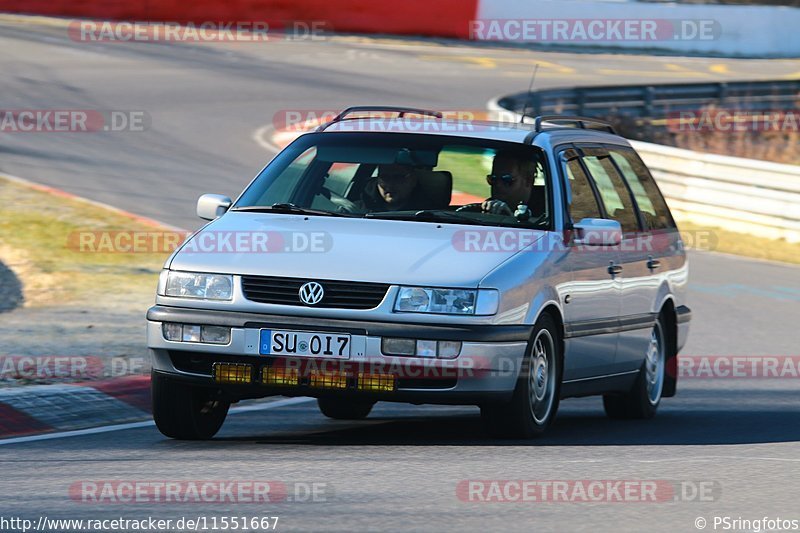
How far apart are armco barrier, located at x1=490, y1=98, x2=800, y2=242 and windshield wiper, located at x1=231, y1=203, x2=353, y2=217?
39.9ft

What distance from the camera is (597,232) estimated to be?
8359 millimetres

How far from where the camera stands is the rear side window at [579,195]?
870 cm

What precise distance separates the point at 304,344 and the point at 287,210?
1272 millimetres

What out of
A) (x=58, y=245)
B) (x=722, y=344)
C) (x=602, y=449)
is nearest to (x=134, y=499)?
(x=602, y=449)

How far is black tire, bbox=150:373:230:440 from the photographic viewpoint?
302 inches

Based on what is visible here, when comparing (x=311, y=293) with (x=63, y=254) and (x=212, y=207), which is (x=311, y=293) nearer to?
(x=212, y=207)

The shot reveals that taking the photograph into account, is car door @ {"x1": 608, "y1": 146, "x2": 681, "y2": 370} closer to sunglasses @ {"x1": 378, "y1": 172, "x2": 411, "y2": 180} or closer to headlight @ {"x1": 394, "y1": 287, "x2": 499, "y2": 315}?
sunglasses @ {"x1": 378, "y1": 172, "x2": 411, "y2": 180}

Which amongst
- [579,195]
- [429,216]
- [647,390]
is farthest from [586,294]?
[647,390]

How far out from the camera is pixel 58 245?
14.8 meters

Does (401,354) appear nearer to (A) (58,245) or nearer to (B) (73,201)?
(A) (58,245)
